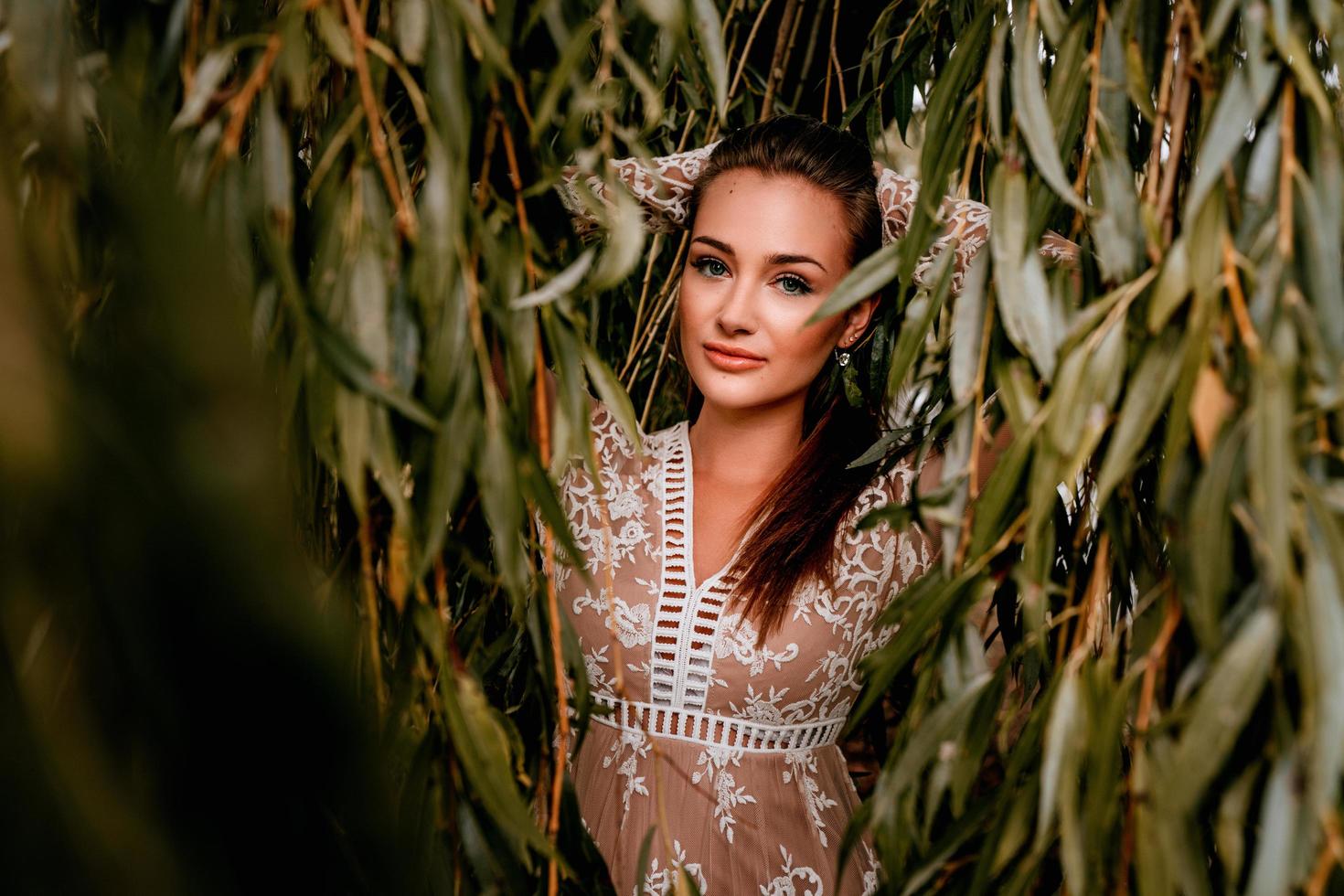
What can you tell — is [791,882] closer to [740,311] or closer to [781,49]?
[740,311]

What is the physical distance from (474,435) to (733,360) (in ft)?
1.98

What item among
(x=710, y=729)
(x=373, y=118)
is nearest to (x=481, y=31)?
(x=373, y=118)

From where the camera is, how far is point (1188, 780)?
0.50m

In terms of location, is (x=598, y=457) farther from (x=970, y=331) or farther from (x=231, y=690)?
(x=231, y=690)

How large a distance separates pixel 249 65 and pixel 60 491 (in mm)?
283

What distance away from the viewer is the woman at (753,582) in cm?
112

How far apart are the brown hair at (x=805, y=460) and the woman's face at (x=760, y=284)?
0.03m

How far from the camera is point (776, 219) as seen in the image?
1.14 m

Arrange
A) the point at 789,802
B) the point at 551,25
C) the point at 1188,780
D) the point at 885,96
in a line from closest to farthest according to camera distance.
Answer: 1. the point at 1188,780
2. the point at 551,25
3. the point at 789,802
4. the point at 885,96

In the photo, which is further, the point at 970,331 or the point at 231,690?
the point at 970,331

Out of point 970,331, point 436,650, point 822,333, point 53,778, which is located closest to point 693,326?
point 822,333

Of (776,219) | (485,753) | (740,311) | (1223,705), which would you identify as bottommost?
(485,753)

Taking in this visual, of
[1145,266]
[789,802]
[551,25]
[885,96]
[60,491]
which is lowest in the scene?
[789,802]

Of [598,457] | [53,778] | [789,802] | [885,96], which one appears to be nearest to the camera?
[53,778]
